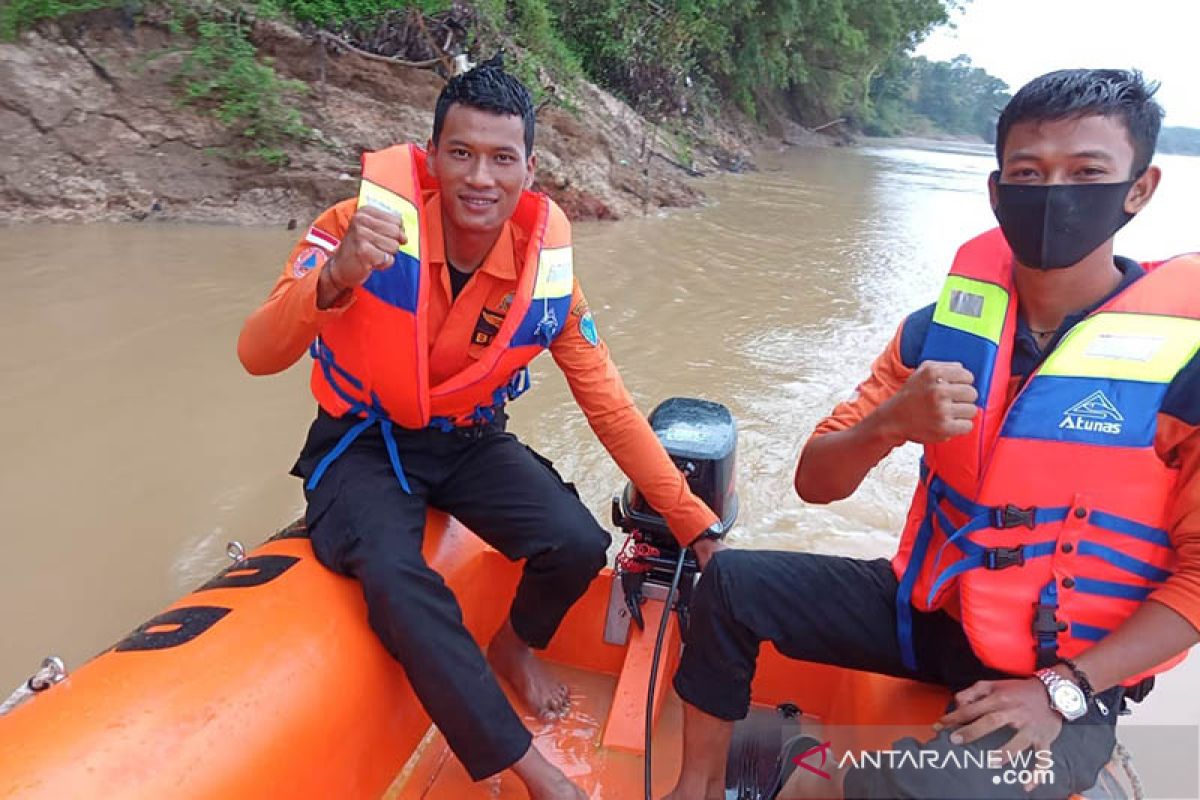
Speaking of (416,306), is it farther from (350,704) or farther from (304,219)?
(304,219)

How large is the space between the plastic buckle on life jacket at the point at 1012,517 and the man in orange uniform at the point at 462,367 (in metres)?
0.76

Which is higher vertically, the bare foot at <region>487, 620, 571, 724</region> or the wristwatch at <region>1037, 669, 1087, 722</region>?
the wristwatch at <region>1037, 669, 1087, 722</region>

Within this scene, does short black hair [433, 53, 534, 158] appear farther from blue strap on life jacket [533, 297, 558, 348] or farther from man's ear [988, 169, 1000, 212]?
man's ear [988, 169, 1000, 212]

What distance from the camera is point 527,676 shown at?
2.04 metres

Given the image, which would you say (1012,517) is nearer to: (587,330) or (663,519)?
(663,519)

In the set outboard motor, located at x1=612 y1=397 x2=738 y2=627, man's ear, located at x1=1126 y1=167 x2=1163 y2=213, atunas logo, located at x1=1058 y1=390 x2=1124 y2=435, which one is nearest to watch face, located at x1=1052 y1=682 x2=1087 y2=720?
atunas logo, located at x1=1058 y1=390 x2=1124 y2=435

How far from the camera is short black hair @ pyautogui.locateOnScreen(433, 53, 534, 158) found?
199 cm

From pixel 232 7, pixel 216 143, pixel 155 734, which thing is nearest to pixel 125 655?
pixel 155 734

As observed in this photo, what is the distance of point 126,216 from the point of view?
6.39 metres

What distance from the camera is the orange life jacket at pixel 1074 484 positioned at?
4.40 ft

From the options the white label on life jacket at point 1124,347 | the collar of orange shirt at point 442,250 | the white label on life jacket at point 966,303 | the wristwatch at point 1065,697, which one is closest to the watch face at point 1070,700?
the wristwatch at point 1065,697

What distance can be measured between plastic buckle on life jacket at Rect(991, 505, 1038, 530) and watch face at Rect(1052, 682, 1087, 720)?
24cm

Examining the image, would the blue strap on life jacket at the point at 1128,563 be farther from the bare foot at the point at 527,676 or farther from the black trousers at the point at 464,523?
the bare foot at the point at 527,676

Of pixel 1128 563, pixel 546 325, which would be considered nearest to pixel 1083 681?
pixel 1128 563
